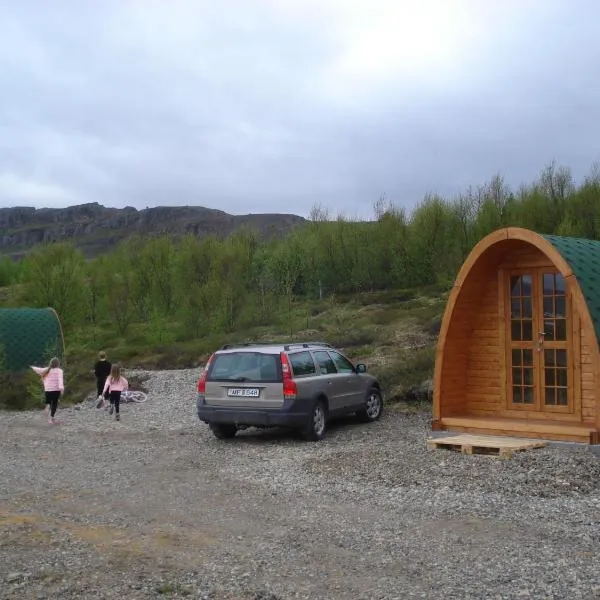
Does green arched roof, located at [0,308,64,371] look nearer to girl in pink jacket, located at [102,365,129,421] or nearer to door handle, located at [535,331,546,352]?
girl in pink jacket, located at [102,365,129,421]

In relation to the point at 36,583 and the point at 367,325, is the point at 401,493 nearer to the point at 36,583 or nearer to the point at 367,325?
the point at 36,583

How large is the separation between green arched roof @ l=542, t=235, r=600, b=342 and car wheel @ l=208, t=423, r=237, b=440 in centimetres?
630

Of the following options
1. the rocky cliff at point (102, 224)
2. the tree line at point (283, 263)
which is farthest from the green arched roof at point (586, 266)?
the rocky cliff at point (102, 224)

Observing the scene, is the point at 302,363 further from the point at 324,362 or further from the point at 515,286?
the point at 515,286

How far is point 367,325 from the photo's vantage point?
32.0 m

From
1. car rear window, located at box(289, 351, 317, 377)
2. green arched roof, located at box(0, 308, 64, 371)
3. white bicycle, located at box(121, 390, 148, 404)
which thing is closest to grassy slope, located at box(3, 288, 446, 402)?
green arched roof, located at box(0, 308, 64, 371)

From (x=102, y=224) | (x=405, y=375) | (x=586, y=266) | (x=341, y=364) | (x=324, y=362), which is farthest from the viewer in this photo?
(x=102, y=224)

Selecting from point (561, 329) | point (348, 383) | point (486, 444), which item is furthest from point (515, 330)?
point (348, 383)

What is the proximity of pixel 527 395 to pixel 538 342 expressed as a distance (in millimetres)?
919

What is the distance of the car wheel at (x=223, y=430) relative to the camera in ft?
44.7

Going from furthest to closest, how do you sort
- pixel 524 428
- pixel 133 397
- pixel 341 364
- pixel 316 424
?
pixel 133 397 → pixel 341 364 → pixel 316 424 → pixel 524 428

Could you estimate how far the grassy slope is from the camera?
20609 millimetres

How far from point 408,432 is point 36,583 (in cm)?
892

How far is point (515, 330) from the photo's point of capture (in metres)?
12.9
